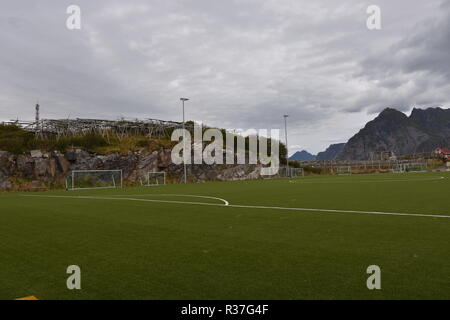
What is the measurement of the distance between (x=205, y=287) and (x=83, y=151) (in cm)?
4425

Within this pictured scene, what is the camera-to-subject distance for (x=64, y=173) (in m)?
42.0

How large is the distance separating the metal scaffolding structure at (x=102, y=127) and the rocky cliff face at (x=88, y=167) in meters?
6.96

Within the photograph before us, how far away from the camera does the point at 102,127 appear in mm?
54469

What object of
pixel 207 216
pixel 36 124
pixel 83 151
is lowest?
pixel 207 216

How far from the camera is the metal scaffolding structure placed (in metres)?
48.4

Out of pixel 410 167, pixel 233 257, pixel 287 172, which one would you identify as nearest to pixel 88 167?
pixel 287 172

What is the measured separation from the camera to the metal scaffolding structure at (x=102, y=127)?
48406 mm

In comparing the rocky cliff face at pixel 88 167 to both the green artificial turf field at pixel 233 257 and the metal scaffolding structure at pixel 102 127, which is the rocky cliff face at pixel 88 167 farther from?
the green artificial turf field at pixel 233 257

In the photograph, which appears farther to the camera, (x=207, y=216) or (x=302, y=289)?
(x=207, y=216)

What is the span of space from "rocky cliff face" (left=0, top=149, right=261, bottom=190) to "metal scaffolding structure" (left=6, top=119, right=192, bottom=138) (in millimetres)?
6957

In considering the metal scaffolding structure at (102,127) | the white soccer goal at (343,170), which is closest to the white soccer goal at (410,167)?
the white soccer goal at (343,170)

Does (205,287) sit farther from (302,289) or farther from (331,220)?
(331,220)

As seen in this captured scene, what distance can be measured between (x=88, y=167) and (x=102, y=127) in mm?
12225
